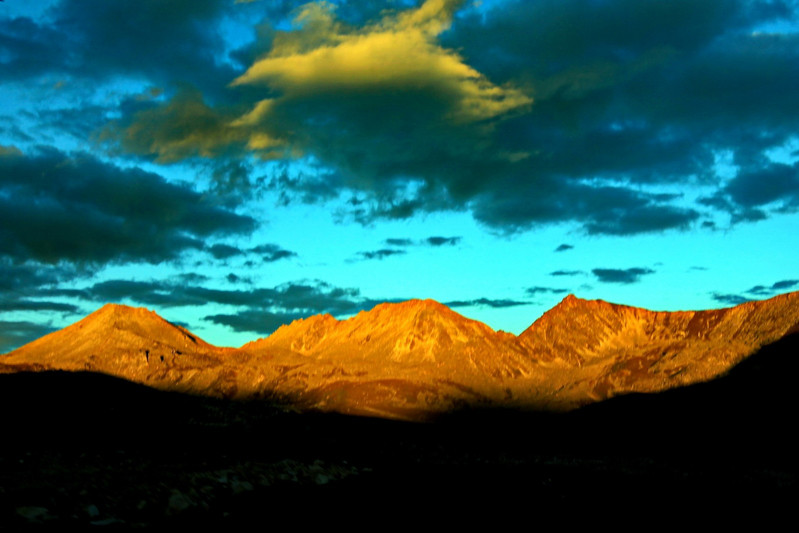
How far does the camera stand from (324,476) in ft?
203

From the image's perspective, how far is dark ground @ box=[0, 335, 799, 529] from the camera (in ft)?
125

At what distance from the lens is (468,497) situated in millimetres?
51562

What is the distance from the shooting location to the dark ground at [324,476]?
38219mm

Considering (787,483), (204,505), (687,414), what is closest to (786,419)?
(687,414)

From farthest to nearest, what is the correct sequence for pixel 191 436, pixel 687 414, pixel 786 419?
pixel 687 414 → pixel 786 419 → pixel 191 436

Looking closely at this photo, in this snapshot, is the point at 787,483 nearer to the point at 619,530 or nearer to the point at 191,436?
the point at 619,530

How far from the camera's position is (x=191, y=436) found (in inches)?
3135

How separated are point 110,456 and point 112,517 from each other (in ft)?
84.4

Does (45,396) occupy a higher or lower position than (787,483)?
higher

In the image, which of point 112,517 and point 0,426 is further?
point 0,426

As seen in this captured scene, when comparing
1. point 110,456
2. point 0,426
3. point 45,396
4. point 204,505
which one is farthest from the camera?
point 45,396

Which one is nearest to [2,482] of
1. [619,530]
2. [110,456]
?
[110,456]

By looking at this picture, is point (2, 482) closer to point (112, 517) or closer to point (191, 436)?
point (112, 517)

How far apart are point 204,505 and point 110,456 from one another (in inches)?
823
